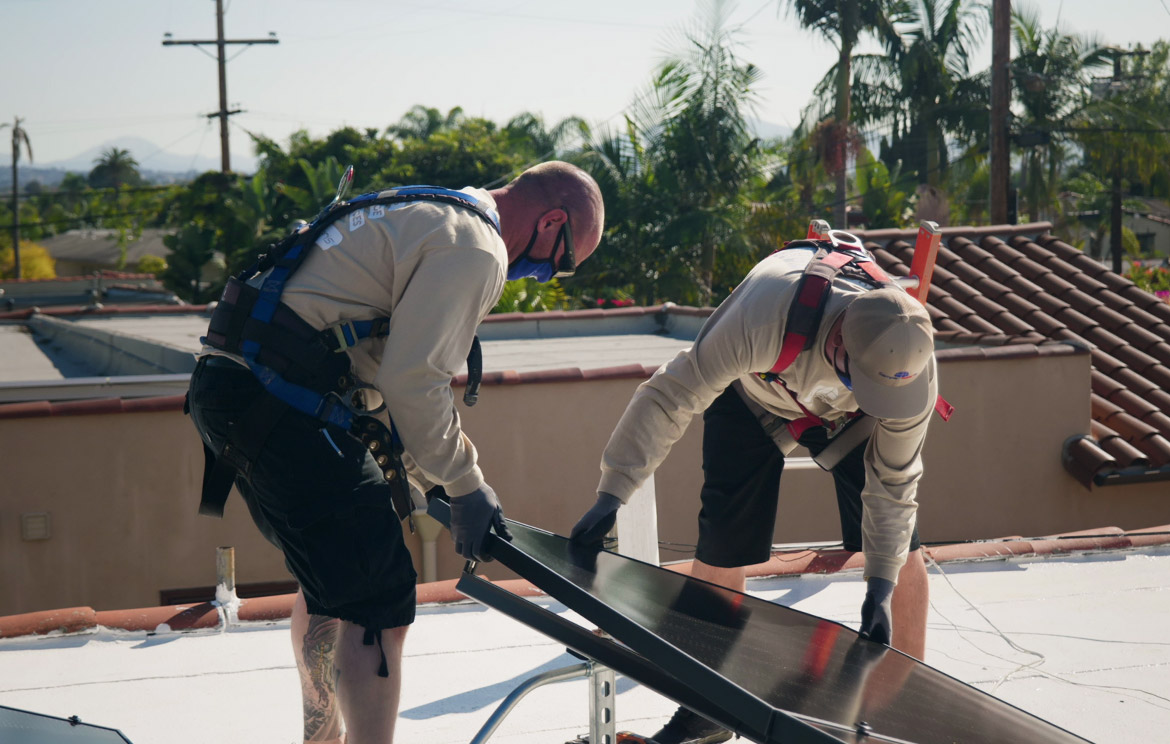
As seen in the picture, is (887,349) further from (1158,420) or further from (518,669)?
(1158,420)

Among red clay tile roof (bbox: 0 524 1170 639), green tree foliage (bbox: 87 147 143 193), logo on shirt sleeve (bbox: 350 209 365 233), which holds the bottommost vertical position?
red clay tile roof (bbox: 0 524 1170 639)

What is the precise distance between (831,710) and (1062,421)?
7.53 meters

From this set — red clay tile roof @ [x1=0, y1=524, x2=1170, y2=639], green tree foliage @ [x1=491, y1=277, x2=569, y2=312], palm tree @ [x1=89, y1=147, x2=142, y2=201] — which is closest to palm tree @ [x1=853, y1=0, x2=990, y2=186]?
green tree foliage @ [x1=491, y1=277, x2=569, y2=312]

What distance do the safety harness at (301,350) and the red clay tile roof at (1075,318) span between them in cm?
721

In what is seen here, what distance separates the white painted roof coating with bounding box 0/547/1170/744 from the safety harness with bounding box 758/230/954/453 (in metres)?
0.97

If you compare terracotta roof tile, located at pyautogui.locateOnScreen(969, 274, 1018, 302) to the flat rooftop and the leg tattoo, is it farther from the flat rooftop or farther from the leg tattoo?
the leg tattoo

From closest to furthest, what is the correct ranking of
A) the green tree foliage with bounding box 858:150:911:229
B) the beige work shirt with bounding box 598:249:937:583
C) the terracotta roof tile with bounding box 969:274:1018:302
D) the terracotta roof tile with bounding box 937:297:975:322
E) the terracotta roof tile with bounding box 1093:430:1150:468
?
the beige work shirt with bounding box 598:249:937:583 → the terracotta roof tile with bounding box 1093:430:1150:468 → the terracotta roof tile with bounding box 937:297:975:322 → the terracotta roof tile with bounding box 969:274:1018:302 → the green tree foliage with bounding box 858:150:911:229

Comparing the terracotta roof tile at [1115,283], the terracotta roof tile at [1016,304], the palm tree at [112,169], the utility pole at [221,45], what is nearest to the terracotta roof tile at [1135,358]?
the terracotta roof tile at [1016,304]

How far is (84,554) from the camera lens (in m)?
6.82

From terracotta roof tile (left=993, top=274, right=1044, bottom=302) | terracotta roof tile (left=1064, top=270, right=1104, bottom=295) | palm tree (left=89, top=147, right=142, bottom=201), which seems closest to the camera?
terracotta roof tile (left=993, top=274, right=1044, bottom=302)

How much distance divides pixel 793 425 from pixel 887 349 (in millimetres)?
663

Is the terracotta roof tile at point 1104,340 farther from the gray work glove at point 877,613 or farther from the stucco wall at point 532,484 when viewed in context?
the gray work glove at point 877,613

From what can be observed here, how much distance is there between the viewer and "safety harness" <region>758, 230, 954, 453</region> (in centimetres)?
238

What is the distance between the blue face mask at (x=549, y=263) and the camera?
7.66 feet
